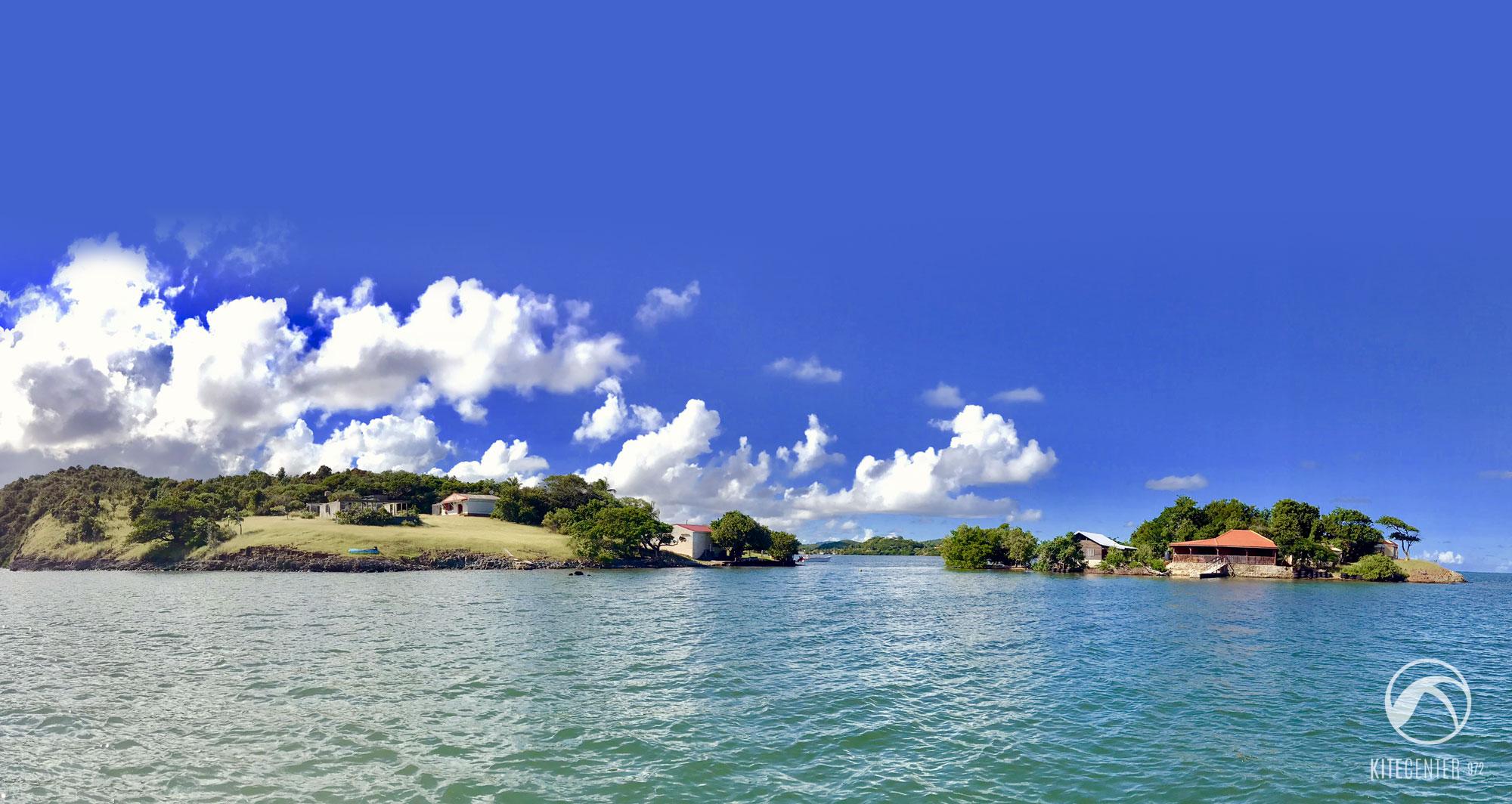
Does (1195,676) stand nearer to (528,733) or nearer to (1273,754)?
(1273,754)

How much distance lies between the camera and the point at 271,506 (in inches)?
5497

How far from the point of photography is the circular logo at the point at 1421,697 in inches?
822

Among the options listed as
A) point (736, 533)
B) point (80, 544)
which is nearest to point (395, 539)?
point (80, 544)

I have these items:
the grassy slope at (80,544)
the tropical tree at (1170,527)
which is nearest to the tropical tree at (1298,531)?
the tropical tree at (1170,527)

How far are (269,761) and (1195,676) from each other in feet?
98.4

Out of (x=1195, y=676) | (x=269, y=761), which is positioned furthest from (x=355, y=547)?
(x=1195, y=676)

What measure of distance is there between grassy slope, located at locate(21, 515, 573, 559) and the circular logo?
101087 mm

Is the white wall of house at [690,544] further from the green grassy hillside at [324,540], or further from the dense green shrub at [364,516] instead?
the dense green shrub at [364,516]

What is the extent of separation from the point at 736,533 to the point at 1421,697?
130 m

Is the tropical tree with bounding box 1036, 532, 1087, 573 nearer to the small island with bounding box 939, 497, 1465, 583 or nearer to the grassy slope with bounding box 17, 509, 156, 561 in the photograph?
the small island with bounding box 939, 497, 1465, 583

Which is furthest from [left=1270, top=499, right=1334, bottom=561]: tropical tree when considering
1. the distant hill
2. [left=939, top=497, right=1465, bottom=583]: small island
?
the distant hill

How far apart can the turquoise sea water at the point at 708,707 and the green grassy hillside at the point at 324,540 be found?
191 ft

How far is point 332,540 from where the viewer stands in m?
104

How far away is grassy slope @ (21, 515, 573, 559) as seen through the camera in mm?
102812
